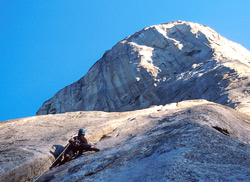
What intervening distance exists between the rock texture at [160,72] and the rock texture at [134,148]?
756 inches

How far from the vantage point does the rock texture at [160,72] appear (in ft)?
106

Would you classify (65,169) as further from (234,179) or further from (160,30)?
(160,30)

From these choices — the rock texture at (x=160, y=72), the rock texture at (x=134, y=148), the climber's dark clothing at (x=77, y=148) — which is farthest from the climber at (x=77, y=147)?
the rock texture at (x=160, y=72)

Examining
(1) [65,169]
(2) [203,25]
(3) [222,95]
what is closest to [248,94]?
(3) [222,95]

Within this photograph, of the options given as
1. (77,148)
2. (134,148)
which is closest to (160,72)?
(77,148)

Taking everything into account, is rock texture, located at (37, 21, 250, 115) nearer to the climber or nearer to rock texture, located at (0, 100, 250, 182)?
rock texture, located at (0, 100, 250, 182)

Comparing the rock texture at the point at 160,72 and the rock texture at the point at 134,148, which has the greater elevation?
the rock texture at the point at 160,72

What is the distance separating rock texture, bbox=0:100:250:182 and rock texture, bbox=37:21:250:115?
1919cm

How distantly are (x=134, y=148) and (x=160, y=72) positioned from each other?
33939 millimetres

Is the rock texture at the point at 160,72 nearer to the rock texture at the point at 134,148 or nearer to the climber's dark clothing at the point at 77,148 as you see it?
the rock texture at the point at 134,148

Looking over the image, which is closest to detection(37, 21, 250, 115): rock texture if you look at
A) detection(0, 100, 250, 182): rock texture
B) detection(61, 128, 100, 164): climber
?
detection(0, 100, 250, 182): rock texture

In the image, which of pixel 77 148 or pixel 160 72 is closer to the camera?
pixel 77 148

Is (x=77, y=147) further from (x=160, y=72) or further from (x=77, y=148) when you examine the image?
(x=160, y=72)

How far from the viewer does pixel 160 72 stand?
4094 cm
